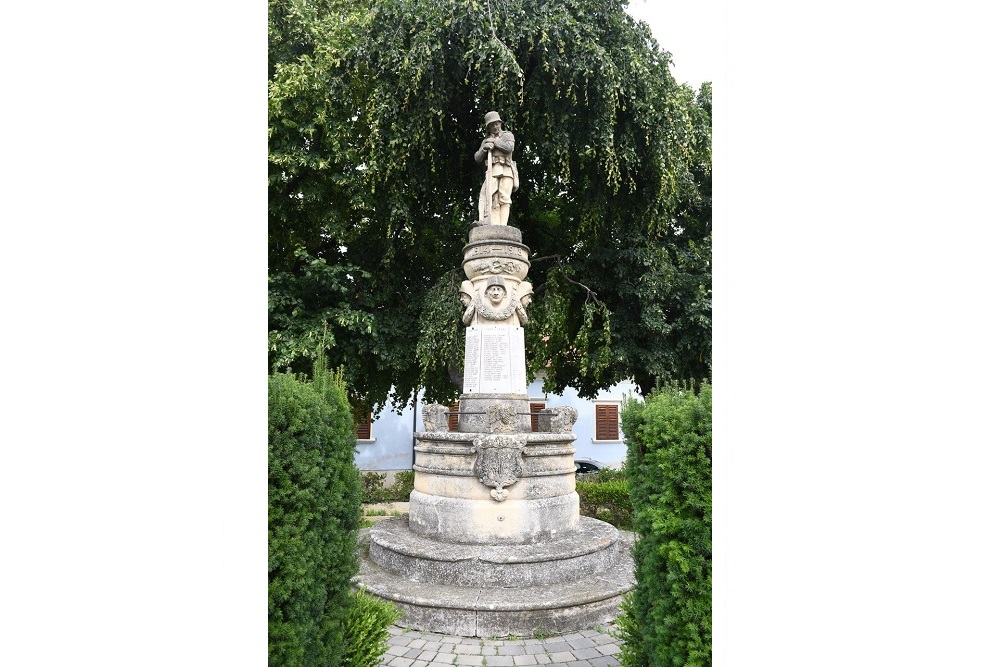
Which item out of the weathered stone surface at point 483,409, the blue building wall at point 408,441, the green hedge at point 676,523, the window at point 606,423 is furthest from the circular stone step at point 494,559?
the window at point 606,423

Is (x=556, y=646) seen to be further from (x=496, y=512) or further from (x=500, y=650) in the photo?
(x=496, y=512)

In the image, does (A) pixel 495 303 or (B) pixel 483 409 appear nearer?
(B) pixel 483 409

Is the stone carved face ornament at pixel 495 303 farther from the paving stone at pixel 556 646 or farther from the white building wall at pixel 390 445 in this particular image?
the white building wall at pixel 390 445

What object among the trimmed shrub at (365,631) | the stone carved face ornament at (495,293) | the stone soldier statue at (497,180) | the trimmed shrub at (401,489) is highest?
the stone soldier statue at (497,180)

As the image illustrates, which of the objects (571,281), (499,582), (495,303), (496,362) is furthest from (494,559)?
(571,281)

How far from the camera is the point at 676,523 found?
116 inches

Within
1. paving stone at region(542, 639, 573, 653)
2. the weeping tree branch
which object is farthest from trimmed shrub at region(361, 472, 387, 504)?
paving stone at region(542, 639, 573, 653)

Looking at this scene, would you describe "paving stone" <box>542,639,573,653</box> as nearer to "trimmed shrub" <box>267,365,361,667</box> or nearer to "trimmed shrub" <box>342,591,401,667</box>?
"trimmed shrub" <box>342,591,401,667</box>

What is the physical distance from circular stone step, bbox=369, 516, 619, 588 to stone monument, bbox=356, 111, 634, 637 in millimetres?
12

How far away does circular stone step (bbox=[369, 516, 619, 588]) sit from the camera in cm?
568

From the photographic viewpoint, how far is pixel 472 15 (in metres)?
9.54

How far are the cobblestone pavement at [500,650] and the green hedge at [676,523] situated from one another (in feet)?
5.08

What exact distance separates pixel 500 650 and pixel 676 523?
268cm

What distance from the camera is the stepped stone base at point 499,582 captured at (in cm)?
511
